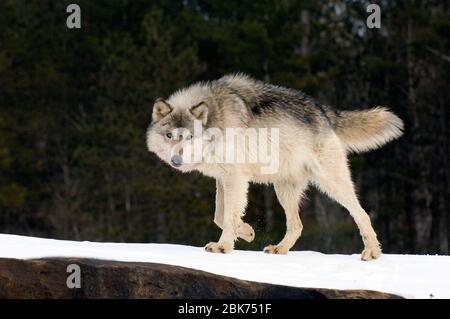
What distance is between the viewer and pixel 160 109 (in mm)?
10625

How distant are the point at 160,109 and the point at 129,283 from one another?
2328mm

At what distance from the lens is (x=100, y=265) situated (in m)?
9.14

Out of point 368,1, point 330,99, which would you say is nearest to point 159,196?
point 330,99

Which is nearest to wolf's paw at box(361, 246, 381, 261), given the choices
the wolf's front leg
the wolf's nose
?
the wolf's front leg

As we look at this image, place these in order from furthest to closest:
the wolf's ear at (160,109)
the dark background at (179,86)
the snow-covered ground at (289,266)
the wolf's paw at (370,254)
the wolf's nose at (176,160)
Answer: the dark background at (179,86)
the wolf's ear at (160,109)
the wolf's paw at (370,254)
the wolf's nose at (176,160)
the snow-covered ground at (289,266)

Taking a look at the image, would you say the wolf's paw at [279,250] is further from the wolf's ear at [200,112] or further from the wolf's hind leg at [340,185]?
the wolf's ear at [200,112]

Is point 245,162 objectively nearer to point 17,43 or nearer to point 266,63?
point 266,63

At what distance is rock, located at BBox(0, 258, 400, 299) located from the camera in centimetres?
899

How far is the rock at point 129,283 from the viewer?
29.5ft

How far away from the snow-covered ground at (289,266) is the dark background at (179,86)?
17.8 m

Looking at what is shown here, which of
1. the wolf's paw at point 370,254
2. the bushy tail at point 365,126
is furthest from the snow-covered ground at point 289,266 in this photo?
the bushy tail at point 365,126

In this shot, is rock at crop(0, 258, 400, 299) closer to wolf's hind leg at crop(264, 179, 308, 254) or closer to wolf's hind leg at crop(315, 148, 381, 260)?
wolf's hind leg at crop(315, 148, 381, 260)

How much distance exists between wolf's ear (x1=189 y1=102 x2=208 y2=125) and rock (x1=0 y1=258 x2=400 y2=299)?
1984 mm

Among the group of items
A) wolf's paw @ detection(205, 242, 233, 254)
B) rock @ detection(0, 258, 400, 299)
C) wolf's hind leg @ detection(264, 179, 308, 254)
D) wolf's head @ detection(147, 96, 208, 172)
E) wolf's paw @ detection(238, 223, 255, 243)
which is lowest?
rock @ detection(0, 258, 400, 299)
